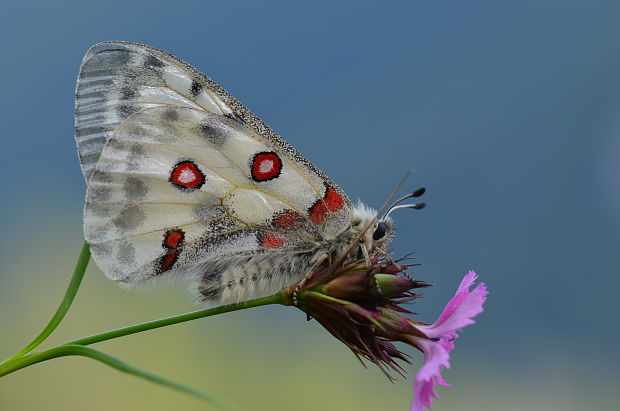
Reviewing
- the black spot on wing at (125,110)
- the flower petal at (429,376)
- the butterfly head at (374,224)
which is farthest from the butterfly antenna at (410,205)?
the black spot on wing at (125,110)

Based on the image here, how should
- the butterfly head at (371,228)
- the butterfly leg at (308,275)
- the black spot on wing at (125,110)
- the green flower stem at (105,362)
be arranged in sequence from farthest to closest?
the black spot on wing at (125,110)
the butterfly head at (371,228)
the butterfly leg at (308,275)
the green flower stem at (105,362)

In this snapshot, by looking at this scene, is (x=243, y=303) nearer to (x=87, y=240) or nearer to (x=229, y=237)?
(x=229, y=237)

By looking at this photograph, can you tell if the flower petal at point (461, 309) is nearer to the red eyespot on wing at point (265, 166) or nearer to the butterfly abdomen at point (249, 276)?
the butterfly abdomen at point (249, 276)

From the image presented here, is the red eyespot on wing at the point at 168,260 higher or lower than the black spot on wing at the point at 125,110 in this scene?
lower

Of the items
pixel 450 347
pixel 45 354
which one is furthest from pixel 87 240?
pixel 450 347

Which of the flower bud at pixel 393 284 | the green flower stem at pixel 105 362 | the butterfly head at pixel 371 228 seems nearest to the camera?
the green flower stem at pixel 105 362

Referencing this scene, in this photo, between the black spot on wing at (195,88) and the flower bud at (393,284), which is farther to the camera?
the black spot on wing at (195,88)

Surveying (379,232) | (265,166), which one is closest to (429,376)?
(379,232)

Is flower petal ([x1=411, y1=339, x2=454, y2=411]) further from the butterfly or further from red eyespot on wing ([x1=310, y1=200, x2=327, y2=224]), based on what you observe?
red eyespot on wing ([x1=310, y1=200, x2=327, y2=224])
